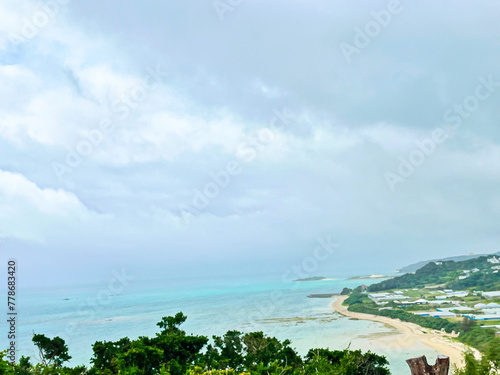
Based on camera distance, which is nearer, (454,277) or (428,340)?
(428,340)

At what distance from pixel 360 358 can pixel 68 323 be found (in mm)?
47179

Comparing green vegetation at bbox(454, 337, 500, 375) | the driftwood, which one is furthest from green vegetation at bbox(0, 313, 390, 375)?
the driftwood

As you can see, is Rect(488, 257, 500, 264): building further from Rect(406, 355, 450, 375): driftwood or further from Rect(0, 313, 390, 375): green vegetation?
Rect(406, 355, 450, 375): driftwood

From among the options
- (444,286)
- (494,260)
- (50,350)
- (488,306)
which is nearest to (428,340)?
(488,306)

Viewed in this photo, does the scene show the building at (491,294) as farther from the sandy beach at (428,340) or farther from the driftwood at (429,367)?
the driftwood at (429,367)

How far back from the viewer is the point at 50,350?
11.7 meters

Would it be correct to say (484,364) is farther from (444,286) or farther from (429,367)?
(444,286)

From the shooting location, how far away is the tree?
37.6 ft

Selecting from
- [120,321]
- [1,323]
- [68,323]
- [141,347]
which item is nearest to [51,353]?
[141,347]

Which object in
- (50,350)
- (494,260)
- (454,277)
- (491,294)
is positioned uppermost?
(50,350)

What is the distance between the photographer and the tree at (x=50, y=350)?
1147 cm

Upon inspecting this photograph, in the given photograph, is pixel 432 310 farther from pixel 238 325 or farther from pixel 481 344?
pixel 238 325

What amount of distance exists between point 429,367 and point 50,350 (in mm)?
10557

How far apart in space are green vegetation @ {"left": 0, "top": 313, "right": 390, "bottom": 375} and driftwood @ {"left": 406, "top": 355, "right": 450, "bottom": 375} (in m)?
2.99
